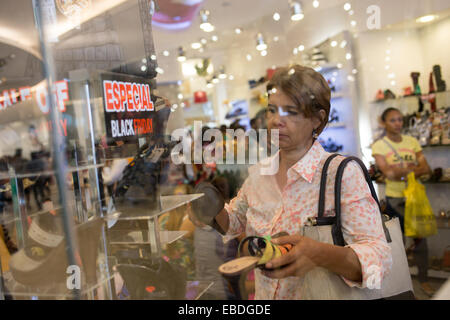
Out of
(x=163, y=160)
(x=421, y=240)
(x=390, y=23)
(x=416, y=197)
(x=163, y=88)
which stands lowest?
(x=421, y=240)

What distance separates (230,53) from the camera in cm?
168

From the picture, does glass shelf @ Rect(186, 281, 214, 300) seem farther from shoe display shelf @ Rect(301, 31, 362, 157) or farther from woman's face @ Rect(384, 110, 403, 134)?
woman's face @ Rect(384, 110, 403, 134)

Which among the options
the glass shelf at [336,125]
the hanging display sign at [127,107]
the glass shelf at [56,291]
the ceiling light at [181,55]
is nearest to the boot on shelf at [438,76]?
the glass shelf at [336,125]

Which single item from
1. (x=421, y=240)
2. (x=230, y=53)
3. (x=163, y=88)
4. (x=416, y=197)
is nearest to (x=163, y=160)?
(x=163, y=88)

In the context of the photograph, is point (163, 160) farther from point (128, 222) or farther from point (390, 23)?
point (390, 23)

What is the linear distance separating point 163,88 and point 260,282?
56 cm

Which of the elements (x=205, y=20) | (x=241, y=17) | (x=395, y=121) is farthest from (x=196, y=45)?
(x=395, y=121)

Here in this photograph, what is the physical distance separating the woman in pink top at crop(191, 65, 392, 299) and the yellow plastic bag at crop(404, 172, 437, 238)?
979 mm

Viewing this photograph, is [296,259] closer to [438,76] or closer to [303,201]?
[303,201]

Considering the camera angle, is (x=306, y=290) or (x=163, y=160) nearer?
(x=306, y=290)

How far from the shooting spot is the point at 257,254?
700 mm

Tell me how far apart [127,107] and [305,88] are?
48cm

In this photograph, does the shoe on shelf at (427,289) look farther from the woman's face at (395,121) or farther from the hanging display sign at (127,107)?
the hanging display sign at (127,107)

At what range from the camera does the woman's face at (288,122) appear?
2.48 ft
